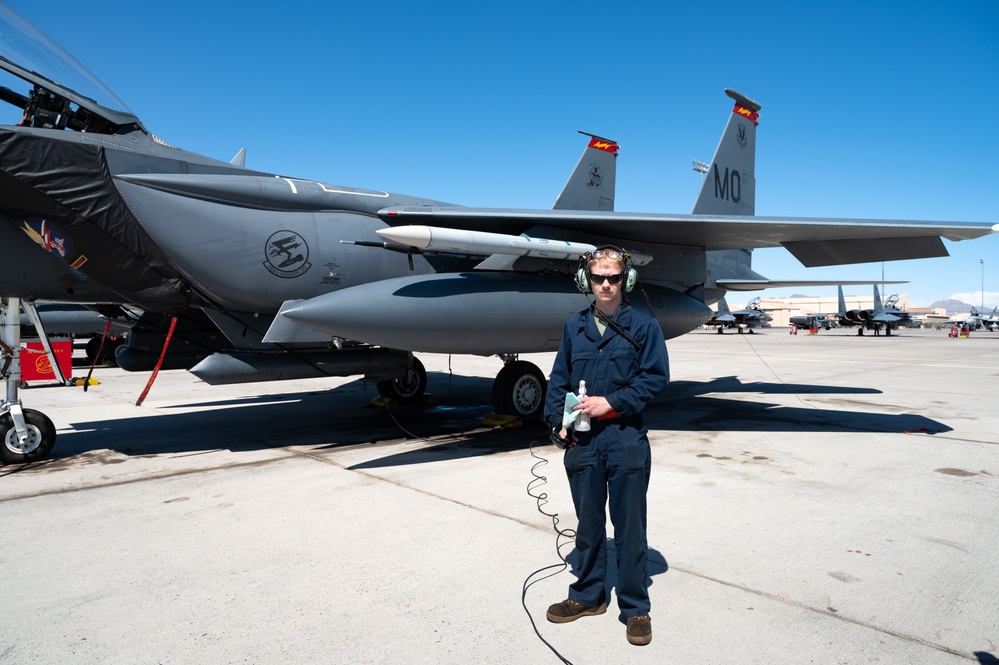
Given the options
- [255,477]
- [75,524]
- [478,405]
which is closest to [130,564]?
[75,524]

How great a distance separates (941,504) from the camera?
496 cm

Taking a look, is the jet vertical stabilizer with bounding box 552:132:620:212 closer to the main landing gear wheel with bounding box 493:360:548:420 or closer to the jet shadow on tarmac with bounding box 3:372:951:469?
the jet shadow on tarmac with bounding box 3:372:951:469

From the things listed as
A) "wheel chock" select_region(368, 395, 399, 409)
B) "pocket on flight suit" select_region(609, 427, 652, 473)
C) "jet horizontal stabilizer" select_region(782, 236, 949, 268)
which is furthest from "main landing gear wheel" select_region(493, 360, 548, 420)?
"pocket on flight suit" select_region(609, 427, 652, 473)

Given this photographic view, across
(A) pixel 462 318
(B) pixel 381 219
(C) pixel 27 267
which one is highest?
(B) pixel 381 219

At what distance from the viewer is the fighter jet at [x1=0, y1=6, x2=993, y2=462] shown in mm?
6227

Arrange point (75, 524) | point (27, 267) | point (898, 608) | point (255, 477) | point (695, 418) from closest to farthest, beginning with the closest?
point (898, 608), point (75, 524), point (255, 477), point (27, 267), point (695, 418)

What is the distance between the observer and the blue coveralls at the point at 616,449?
117 inches

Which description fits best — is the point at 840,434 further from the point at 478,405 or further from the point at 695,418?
the point at 478,405

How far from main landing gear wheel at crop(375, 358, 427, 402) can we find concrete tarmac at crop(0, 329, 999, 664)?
2.19m

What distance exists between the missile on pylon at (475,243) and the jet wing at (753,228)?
0.49 m

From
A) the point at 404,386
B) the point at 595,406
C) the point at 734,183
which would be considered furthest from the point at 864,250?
the point at 595,406

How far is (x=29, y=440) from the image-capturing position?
6.41m

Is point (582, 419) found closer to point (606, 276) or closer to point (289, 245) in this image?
point (606, 276)

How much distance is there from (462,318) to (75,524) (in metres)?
3.96
